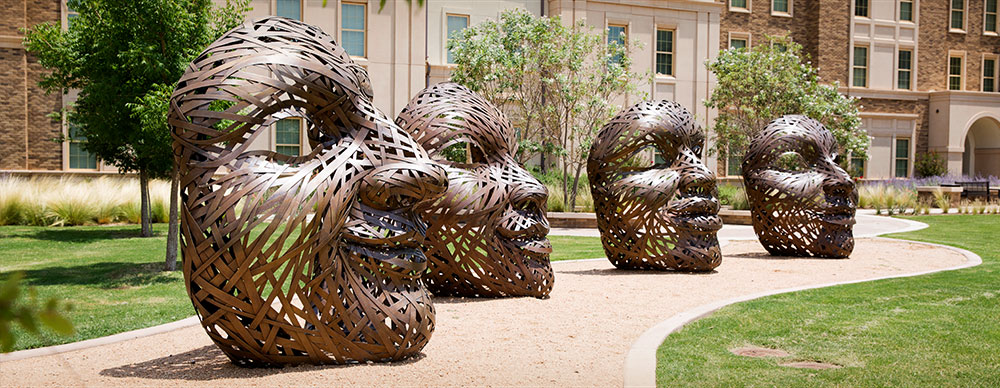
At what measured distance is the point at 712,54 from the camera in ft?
105

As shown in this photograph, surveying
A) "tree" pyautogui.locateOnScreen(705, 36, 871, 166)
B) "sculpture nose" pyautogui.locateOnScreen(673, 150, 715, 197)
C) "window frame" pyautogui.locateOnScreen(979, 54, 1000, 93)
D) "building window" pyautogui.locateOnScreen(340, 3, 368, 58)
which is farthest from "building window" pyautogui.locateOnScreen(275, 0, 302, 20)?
"window frame" pyautogui.locateOnScreen(979, 54, 1000, 93)

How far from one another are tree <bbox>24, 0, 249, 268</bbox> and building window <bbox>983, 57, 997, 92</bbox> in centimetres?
3845

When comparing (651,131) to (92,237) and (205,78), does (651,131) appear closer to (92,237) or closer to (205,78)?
(205,78)

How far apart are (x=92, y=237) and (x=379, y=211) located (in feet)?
41.0

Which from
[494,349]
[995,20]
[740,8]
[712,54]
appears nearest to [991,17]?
[995,20]

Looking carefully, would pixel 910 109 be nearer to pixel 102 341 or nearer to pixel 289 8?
pixel 289 8

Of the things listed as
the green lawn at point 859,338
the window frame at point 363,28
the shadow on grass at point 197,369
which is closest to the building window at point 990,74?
the window frame at point 363,28

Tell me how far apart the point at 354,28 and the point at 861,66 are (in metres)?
22.8

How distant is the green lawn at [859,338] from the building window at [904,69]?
3032cm

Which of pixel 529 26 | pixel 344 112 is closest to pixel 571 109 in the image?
pixel 529 26

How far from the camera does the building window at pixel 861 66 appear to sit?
120 ft

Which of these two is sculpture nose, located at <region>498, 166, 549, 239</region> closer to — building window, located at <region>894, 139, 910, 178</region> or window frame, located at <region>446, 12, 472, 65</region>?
window frame, located at <region>446, 12, 472, 65</region>

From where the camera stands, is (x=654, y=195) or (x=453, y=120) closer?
(x=453, y=120)

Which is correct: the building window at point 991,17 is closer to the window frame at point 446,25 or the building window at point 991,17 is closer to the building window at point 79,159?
the window frame at point 446,25
